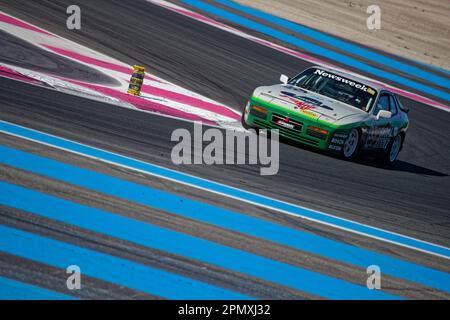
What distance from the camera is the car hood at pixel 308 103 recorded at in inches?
456

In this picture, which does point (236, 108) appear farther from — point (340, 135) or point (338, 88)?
point (340, 135)

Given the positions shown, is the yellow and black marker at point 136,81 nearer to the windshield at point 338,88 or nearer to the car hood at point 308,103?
the car hood at point 308,103

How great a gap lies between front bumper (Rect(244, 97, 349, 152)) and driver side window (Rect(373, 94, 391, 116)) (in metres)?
1.28

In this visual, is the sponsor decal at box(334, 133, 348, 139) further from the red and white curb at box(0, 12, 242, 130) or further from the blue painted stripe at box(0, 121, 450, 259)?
the blue painted stripe at box(0, 121, 450, 259)

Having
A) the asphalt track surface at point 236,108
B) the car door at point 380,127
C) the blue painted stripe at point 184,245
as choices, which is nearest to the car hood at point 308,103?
the car door at point 380,127

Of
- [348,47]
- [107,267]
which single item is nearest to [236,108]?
[107,267]

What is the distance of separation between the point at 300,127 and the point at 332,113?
56 cm

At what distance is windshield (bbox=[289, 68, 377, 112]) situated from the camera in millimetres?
12625

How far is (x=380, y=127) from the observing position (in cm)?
1280

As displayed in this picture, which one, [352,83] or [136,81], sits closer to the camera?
[352,83]

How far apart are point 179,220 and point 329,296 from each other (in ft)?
5.19

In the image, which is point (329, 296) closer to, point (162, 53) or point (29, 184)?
→ point (29, 184)

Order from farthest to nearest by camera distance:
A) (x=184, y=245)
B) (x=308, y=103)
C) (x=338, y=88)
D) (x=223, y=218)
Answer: (x=338, y=88) → (x=308, y=103) → (x=223, y=218) → (x=184, y=245)
